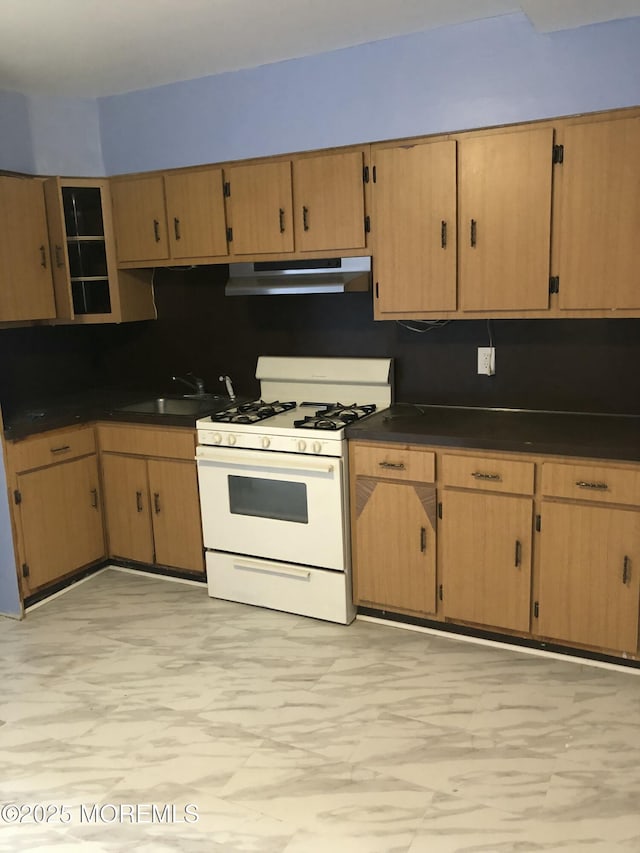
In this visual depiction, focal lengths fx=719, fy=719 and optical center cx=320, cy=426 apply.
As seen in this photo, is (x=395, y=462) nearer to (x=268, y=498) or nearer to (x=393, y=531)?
(x=393, y=531)

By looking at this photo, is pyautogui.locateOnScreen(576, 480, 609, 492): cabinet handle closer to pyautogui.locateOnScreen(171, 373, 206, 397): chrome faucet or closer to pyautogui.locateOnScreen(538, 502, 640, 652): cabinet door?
pyautogui.locateOnScreen(538, 502, 640, 652): cabinet door

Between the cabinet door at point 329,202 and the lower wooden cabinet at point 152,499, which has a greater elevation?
the cabinet door at point 329,202

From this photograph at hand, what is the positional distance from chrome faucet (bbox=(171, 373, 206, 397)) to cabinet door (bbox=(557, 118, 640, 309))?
212 cm

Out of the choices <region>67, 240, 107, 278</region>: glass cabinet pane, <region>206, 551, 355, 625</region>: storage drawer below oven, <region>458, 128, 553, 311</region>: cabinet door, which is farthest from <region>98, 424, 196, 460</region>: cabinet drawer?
<region>458, 128, 553, 311</region>: cabinet door

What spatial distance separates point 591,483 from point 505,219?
112cm

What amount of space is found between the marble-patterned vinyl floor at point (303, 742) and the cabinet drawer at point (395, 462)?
734 mm

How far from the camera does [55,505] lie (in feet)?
12.2

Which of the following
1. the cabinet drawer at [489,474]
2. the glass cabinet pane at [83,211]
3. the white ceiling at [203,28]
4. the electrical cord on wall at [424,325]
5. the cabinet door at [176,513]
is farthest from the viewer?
the glass cabinet pane at [83,211]

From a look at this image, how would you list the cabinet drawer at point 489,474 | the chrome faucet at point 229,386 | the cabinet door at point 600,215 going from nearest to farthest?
the cabinet door at point 600,215
the cabinet drawer at point 489,474
the chrome faucet at point 229,386

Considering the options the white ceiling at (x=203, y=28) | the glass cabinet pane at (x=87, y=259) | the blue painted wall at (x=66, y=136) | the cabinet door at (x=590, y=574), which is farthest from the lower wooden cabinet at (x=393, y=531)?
the blue painted wall at (x=66, y=136)

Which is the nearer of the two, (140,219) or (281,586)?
(281,586)

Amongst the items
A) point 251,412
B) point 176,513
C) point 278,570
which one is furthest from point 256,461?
point 176,513

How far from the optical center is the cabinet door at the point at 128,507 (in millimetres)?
3885

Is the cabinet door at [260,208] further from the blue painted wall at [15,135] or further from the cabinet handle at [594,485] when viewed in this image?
the cabinet handle at [594,485]
